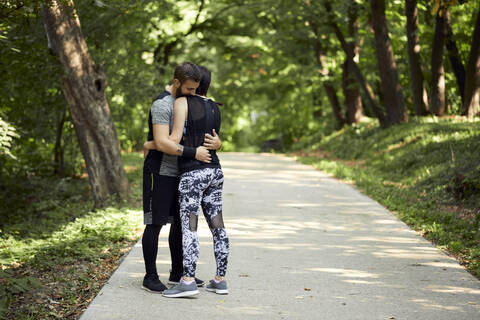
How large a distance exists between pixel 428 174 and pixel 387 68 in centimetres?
810

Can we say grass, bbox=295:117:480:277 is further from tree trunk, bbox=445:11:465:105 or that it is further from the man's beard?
the man's beard

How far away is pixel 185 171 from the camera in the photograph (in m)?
5.61

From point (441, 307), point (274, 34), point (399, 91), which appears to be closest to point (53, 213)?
point (441, 307)

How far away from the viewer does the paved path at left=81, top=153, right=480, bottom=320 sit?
5.30 metres

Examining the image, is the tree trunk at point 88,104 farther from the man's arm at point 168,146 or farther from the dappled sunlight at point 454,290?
the dappled sunlight at point 454,290

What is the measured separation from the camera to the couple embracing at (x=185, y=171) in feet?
18.1

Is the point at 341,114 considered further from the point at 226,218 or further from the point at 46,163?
the point at 226,218

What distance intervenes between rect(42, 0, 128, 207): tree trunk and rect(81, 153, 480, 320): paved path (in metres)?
2.89

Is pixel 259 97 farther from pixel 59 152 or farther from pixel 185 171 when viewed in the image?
pixel 185 171

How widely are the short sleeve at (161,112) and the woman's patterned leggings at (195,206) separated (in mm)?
523

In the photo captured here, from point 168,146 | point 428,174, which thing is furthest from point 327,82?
point 168,146

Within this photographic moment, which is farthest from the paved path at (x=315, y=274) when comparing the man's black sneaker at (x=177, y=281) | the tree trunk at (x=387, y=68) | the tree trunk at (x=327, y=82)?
the tree trunk at (x=327, y=82)

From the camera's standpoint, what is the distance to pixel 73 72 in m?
11.5

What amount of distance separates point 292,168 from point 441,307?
13.1 m
